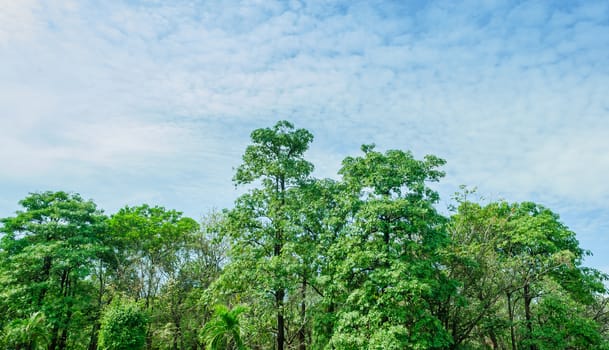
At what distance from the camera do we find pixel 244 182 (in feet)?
66.5

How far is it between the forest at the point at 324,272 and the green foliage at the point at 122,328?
6cm

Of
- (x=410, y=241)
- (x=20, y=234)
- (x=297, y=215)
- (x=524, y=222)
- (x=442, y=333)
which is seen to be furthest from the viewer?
(x=20, y=234)

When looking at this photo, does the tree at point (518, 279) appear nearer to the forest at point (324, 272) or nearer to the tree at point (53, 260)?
the forest at point (324, 272)

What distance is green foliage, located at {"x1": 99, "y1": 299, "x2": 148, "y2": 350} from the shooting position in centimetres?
2081

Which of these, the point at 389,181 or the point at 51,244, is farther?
the point at 51,244

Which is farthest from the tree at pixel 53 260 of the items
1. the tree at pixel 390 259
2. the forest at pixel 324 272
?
the tree at pixel 390 259

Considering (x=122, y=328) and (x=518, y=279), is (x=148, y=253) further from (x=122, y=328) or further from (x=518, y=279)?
(x=518, y=279)

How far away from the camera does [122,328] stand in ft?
69.2

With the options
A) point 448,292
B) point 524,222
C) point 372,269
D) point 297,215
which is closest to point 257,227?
point 297,215

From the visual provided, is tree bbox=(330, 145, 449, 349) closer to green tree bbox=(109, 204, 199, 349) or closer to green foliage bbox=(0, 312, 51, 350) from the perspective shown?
green tree bbox=(109, 204, 199, 349)

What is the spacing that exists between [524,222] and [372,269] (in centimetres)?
1087

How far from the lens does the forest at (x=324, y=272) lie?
52.4 ft

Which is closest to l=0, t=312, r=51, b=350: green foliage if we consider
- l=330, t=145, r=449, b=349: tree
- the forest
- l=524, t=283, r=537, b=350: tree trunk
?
the forest

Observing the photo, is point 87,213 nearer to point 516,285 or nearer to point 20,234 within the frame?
point 20,234
